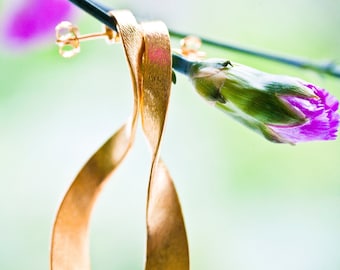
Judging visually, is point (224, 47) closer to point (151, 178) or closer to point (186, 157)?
point (151, 178)

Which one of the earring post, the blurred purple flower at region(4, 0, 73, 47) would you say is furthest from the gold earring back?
the blurred purple flower at region(4, 0, 73, 47)

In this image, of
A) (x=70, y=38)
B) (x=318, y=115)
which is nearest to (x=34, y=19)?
(x=70, y=38)

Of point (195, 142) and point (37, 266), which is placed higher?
point (195, 142)

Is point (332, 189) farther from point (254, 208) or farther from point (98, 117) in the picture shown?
point (98, 117)

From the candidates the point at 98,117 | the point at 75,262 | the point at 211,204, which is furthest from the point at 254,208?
the point at 75,262

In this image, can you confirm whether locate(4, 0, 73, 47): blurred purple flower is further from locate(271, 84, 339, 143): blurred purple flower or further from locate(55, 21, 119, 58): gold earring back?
locate(271, 84, 339, 143): blurred purple flower

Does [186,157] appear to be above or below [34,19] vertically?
below
